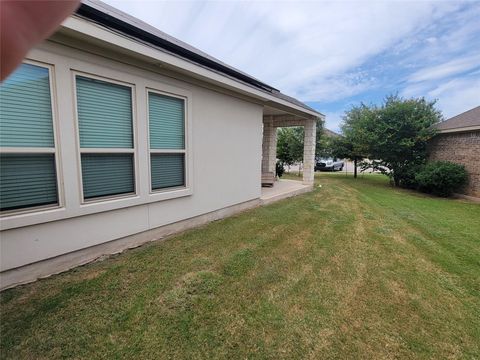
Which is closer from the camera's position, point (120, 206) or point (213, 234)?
point (120, 206)

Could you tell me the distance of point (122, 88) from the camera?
3.43 metres

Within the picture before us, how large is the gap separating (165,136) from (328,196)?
6632 millimetres

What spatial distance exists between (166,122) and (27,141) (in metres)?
1.93

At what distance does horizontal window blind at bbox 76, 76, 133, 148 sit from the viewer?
9.98ft

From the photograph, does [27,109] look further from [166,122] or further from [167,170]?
[167,170]

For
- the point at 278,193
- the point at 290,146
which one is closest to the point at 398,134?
the point at 290,146

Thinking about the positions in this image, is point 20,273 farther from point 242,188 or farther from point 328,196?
point 328,196

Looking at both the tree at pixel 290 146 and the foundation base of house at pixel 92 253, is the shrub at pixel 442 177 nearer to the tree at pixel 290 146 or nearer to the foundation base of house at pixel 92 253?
the tree at pixel 290 146

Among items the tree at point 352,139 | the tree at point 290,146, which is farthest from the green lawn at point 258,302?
the tree at point 290,146

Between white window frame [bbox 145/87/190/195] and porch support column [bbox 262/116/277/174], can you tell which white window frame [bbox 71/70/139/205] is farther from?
porch support column [bbox 262/116/277/174]

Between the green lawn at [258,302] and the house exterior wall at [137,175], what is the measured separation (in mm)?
426

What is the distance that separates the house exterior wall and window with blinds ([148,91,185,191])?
15cm

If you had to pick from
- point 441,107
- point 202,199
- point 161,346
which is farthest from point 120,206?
point 441,107

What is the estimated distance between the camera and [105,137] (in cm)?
328
